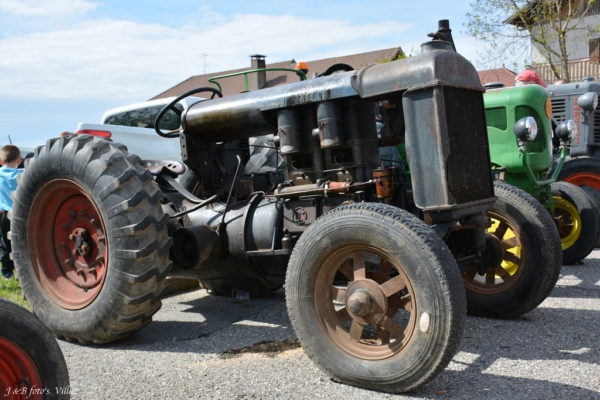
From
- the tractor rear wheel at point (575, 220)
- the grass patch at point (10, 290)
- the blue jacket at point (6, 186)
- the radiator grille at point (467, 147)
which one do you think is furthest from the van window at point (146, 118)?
the radiator grille at point (467, 147)

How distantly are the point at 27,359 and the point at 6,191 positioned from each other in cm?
521

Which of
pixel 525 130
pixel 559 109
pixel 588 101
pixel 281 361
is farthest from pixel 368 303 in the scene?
pixel 559 109

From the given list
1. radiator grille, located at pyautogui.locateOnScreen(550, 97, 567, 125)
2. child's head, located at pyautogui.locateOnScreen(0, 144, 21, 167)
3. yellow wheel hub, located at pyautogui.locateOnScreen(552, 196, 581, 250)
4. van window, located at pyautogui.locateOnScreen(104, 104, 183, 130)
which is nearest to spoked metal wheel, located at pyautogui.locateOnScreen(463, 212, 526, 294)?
yellow wheel hub, located at pyautogui.locateOnScreen(552, 196, 581, 250)

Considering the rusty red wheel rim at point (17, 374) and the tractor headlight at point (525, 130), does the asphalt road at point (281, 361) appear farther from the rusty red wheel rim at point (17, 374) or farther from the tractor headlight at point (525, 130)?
the tractor headlight at point (525, 130)

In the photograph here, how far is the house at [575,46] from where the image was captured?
20031 mm

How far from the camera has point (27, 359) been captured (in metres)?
2.06

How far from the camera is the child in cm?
665

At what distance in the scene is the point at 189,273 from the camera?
451 centimetres

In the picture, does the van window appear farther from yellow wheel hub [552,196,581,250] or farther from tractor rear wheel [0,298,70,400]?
tractor rear wheel [0,298,70,400]

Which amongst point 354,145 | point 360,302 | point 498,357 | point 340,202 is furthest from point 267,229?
point 498,357

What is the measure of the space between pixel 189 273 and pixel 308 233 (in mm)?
1585

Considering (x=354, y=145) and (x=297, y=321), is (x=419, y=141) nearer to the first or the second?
(x=354, y=145)

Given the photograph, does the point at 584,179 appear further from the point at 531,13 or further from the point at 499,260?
the point at 531,13

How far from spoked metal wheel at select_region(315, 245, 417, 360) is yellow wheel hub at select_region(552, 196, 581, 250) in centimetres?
417
